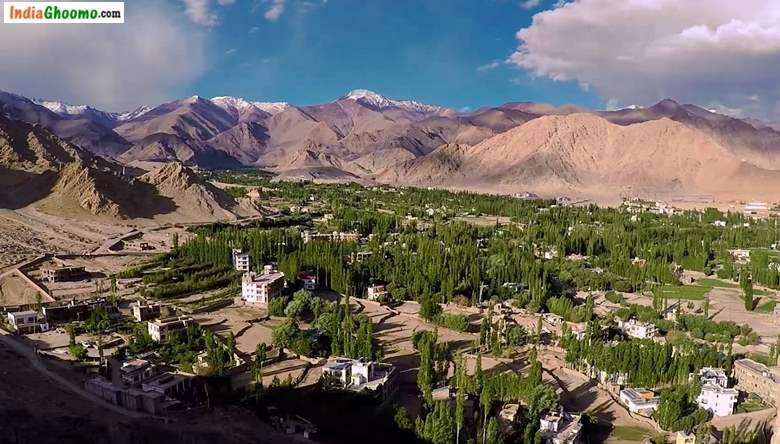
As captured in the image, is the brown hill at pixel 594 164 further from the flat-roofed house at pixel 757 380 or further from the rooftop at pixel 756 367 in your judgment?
the flat-roofed house at pixel 757 380

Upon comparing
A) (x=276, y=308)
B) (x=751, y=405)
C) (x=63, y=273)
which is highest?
(x=63, y=273)

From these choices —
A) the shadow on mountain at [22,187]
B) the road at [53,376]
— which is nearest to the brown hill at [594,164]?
the shadow on mountain at [22,187]

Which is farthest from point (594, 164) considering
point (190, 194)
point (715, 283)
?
point (190, 194)

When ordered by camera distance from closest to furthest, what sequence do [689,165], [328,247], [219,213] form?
[328,247] → [219,213] → [689,165]

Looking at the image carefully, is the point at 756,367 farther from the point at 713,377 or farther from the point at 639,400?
the point at 639,400

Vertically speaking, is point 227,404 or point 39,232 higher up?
point 39,232

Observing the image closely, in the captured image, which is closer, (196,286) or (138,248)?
(196,286)

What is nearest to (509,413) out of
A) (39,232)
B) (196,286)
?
(196,286)

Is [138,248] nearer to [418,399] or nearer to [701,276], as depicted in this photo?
[418,399]
